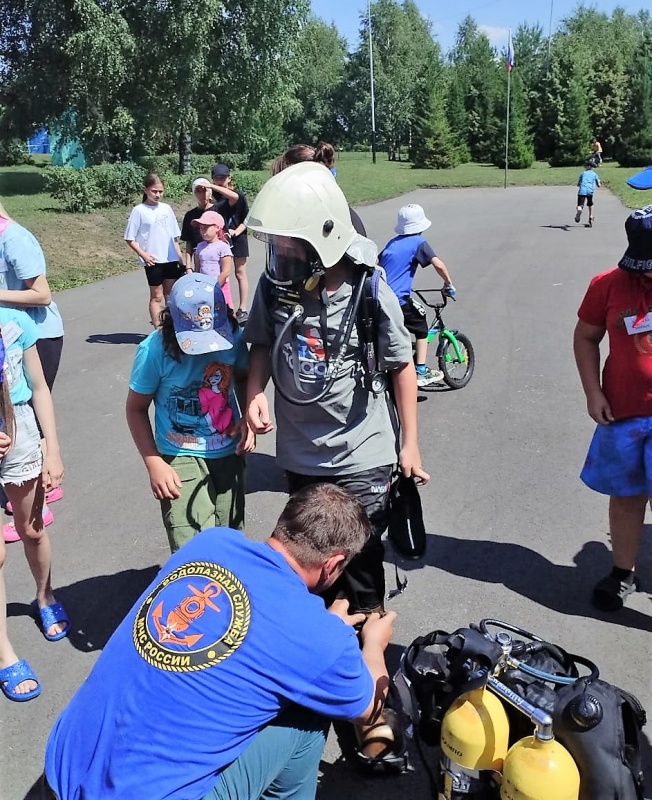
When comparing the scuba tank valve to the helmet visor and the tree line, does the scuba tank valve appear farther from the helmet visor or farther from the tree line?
the tree line

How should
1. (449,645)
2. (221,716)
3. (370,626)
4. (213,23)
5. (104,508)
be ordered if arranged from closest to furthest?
(221,716)
(449,645)
(370,626)
(104,508)
(213,23)

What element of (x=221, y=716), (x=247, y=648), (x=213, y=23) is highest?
(x=213, y=23)

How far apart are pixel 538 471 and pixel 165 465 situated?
3.08 meters

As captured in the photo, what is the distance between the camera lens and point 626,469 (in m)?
3.43

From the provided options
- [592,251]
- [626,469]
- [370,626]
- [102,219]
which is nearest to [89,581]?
[370,626]

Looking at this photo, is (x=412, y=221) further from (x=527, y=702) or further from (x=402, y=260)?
(x=527, y=702)

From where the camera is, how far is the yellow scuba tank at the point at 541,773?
2051mm

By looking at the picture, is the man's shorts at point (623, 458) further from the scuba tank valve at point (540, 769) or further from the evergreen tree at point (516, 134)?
the evergreen tree at point (516, 134)

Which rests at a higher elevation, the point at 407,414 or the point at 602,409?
the point at 407,414

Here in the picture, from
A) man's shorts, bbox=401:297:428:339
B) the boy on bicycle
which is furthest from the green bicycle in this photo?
the boy on bicycle

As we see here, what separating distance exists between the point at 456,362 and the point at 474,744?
5.15m

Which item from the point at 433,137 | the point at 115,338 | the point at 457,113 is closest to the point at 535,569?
the point at 115,338

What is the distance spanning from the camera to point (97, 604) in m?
3.81

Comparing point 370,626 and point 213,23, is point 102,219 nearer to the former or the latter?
point 213,23
